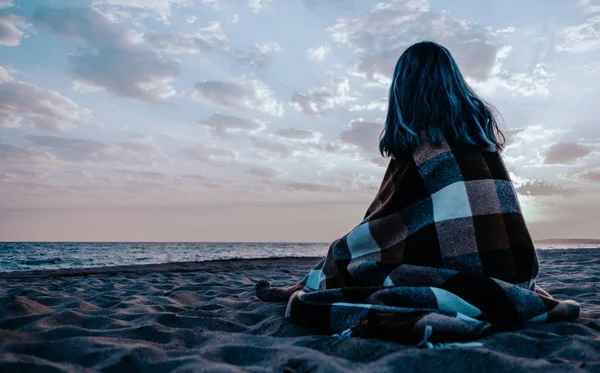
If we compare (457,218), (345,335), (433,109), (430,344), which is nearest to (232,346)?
(345,335)

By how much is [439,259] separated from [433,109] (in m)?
0.86

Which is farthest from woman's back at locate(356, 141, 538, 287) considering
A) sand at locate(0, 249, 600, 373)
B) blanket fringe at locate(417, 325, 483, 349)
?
blanket fringe at locate(417, 325, 483, 349)

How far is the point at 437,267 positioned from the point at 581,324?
35.0 inches

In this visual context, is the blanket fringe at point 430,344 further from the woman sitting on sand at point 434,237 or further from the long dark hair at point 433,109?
the long dark hair at point 433,109

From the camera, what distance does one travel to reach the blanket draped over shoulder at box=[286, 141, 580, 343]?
6.65ft

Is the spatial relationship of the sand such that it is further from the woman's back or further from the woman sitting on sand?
the woman's back

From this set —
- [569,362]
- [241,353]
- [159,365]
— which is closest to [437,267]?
[569,362]

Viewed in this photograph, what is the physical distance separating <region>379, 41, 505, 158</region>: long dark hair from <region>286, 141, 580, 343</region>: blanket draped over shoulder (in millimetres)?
79

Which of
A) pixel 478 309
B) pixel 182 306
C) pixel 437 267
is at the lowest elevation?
pixel 182 306

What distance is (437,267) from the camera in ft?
7.34

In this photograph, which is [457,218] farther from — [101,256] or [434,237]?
[101,256]

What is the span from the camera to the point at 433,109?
244cm

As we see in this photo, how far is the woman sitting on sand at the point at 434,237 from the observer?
2041mm

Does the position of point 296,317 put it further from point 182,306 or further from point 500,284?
point 182,306
